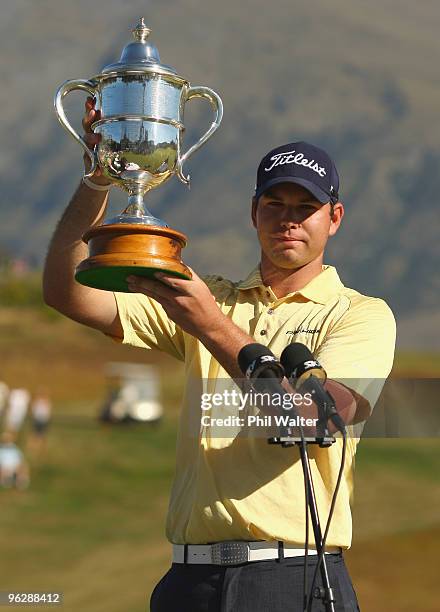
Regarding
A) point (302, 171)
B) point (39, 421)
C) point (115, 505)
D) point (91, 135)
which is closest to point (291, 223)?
point (302, 171)

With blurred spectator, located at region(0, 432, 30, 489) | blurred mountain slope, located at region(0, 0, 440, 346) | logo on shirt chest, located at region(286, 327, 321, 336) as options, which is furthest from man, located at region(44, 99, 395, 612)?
blurred mountain slope, located at region(0, 0, 440, 346)

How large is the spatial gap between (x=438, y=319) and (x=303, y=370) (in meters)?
41.8

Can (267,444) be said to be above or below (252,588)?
above

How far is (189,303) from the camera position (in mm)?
2277

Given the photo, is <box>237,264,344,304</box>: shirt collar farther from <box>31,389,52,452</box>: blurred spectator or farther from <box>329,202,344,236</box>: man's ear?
<box>31,389,52,452</box>: blurred spectator

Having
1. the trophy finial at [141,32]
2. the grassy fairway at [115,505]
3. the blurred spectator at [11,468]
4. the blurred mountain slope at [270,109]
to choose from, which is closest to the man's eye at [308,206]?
the trophy finial at [141,32]

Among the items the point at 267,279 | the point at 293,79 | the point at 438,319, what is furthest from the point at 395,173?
the point at 267,279

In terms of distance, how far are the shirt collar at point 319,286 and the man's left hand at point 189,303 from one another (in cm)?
36

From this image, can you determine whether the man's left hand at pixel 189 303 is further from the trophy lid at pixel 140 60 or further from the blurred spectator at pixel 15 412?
the blurred spectator at pixel 15 412

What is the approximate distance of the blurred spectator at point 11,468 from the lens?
2055 cm

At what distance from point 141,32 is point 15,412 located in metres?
20.3

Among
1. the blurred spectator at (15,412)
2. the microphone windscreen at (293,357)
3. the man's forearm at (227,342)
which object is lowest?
the microphone windscreen at (293,357)

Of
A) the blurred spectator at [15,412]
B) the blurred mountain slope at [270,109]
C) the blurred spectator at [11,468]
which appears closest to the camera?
the blurred spectator at [11,468]

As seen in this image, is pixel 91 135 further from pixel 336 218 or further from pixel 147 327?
pixel 336 218
